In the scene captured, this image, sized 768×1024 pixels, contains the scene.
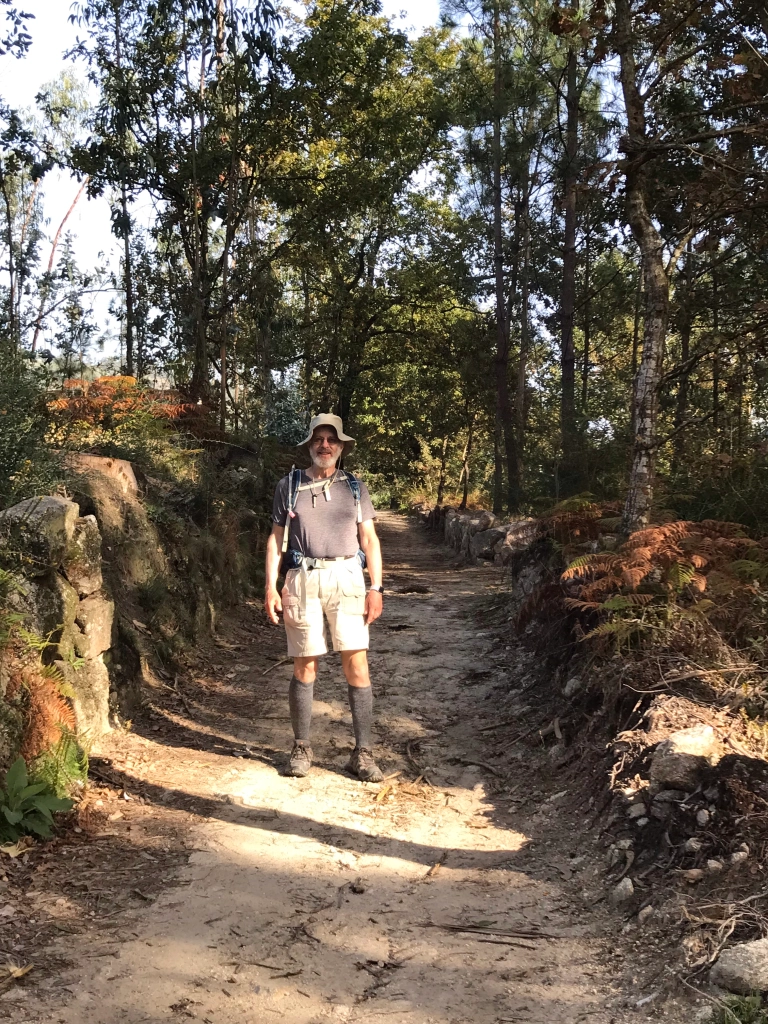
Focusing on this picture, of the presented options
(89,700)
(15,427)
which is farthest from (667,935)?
(15,427)

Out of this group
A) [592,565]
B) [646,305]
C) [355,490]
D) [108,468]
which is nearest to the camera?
[355,490]

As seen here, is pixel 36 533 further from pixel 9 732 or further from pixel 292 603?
pixel 292 603

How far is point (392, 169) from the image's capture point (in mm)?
16422

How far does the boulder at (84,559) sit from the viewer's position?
4.86 meters

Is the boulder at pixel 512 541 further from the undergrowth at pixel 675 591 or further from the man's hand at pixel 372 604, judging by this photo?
the man's hand at pixel 372 604

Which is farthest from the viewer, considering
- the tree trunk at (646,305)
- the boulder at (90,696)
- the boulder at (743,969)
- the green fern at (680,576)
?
the tree trunk at (646,305)

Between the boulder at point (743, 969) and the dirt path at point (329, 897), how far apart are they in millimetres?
371

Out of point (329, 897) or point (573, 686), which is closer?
point (329, 897)

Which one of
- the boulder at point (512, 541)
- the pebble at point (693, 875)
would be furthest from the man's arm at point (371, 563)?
the boulder at point (512, 541)

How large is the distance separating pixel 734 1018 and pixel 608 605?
115 inches

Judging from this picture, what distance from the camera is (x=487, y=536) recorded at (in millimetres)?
14508

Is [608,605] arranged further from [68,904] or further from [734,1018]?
[68,904]

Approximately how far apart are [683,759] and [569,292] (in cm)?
1369

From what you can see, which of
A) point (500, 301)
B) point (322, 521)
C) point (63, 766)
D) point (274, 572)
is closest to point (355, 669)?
point (274, 572)
